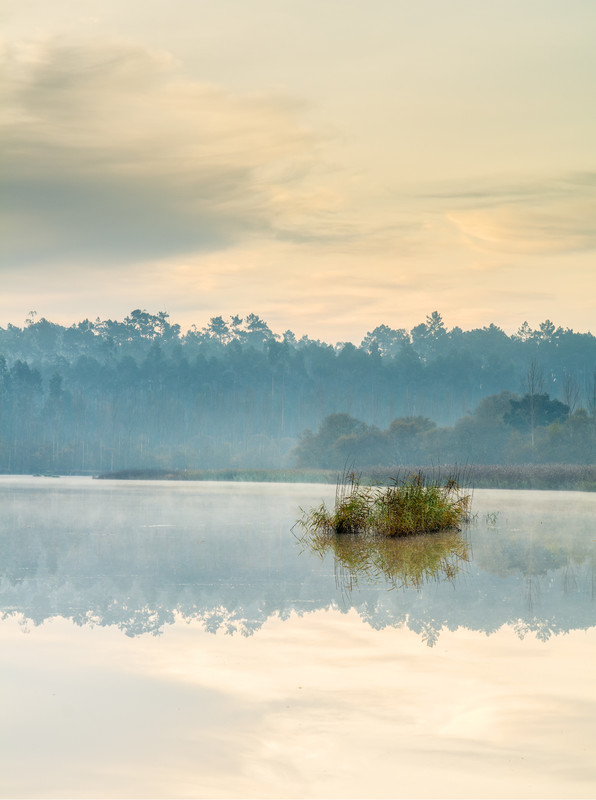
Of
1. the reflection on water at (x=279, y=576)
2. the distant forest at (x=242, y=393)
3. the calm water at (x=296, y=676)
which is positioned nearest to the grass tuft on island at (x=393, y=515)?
the reflection on water at (x=279, y=576)

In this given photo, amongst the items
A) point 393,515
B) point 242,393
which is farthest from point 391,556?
point 242,393

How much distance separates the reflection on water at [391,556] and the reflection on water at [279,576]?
29 mm

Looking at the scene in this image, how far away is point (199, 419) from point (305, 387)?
11.9 m

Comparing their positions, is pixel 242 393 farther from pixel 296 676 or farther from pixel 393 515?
pixel 296 676

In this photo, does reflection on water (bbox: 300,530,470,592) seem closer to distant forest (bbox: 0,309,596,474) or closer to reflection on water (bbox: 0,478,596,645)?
reflection on water (bbox: 0,478,596,645)

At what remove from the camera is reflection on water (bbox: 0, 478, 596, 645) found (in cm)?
914

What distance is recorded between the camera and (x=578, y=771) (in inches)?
183

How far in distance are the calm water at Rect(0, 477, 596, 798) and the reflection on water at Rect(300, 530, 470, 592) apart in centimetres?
10

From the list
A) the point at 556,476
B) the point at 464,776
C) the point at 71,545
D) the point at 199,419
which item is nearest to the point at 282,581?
the point at 71,545

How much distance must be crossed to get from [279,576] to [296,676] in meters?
5.45

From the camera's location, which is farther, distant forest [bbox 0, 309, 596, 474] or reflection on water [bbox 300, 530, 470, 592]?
distant forest [bbox 0, 309, 596, 474]

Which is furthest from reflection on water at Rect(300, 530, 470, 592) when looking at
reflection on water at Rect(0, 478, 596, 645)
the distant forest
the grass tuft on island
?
the distant forest

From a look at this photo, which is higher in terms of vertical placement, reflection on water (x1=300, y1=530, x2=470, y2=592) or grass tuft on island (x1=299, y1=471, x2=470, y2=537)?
grass tuft on island (x1=299, y1=471, x2=470, y2=537)

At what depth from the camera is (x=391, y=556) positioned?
47.3ft
